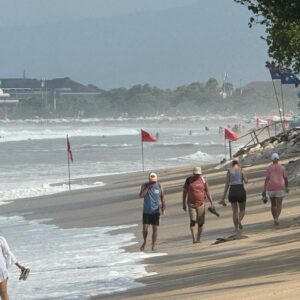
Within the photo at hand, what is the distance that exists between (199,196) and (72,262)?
8.10 ft

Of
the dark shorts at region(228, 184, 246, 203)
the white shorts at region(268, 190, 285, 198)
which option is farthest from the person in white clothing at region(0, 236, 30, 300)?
the white shorts at region(268, 190, 285, 198)

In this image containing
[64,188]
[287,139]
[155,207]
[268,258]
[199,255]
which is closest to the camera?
[268,258]

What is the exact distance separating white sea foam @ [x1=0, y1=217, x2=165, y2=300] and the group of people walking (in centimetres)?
81

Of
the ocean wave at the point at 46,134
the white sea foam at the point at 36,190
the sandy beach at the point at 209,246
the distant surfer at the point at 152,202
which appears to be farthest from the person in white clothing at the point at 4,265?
the ocean wave at the point at 46,134

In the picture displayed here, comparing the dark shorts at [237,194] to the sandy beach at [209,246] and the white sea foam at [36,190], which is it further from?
the white sea foam at [36,190]

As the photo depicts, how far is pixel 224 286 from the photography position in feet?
38.9

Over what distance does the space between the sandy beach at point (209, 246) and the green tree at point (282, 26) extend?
3400 millimetres

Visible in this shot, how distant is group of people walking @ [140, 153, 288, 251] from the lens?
56.9 ft

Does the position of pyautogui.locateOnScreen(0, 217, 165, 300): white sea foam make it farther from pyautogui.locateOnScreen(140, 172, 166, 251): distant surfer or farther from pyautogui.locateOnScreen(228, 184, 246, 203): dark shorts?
pyautogui.locateOnScreen(228, 184, 246, 203): dark shorts

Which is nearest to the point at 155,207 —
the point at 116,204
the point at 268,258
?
the point at 268,258

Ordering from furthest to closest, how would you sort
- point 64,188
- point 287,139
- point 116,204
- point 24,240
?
point 287,139 < point 64,188 < point 116,204 < point 24,240

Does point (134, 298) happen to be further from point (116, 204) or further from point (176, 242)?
point (116, 204)

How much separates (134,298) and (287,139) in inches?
1180

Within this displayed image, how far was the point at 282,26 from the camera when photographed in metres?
24.3
